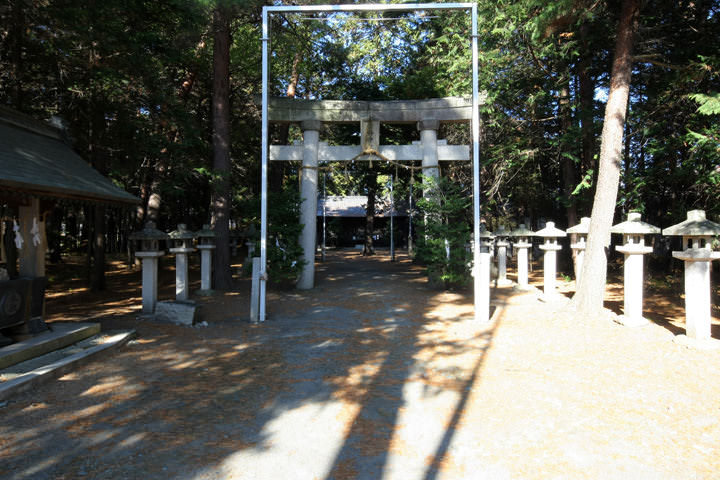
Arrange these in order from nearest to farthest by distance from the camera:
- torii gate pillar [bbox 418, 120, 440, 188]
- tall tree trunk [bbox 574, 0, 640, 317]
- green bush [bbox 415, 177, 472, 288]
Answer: tall tree trunk [bbox 574, 0, 640, 317] < green bush [bbox 415, 177, 472, 288] < torii gate pillar [bbox 418, 120, 440, 188]

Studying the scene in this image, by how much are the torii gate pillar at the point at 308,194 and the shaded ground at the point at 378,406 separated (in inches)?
186

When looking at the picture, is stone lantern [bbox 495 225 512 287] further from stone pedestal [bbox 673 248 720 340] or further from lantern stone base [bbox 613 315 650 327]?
stone pedestal [bbox 673 248 720 340]

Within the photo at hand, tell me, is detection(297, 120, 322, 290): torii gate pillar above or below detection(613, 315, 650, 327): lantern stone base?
above

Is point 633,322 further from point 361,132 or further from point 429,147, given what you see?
point 361,132

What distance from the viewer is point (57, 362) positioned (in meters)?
5.40

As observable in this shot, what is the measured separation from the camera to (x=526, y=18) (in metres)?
11.4

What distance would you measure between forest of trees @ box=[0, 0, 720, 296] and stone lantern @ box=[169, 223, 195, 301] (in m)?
1.76

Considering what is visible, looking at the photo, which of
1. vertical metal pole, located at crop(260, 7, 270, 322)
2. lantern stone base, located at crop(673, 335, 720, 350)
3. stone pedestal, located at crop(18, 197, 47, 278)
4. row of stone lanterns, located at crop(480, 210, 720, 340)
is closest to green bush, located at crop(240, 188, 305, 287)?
vertical metal pole, located at crop(260, 7, 270, 322)

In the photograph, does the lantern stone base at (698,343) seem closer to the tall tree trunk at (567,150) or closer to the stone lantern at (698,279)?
the stone lantern at (698,279)

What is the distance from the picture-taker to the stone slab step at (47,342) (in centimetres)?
523

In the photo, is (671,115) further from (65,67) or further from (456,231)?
(65,67)

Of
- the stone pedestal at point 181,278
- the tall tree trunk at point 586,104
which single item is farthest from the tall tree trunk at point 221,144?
the tall tree trunk at point 586,104

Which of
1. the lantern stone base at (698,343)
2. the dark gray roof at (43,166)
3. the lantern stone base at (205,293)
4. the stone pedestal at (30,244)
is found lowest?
the lantern stone base at (698,343)

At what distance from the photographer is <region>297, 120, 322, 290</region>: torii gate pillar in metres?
12.5
